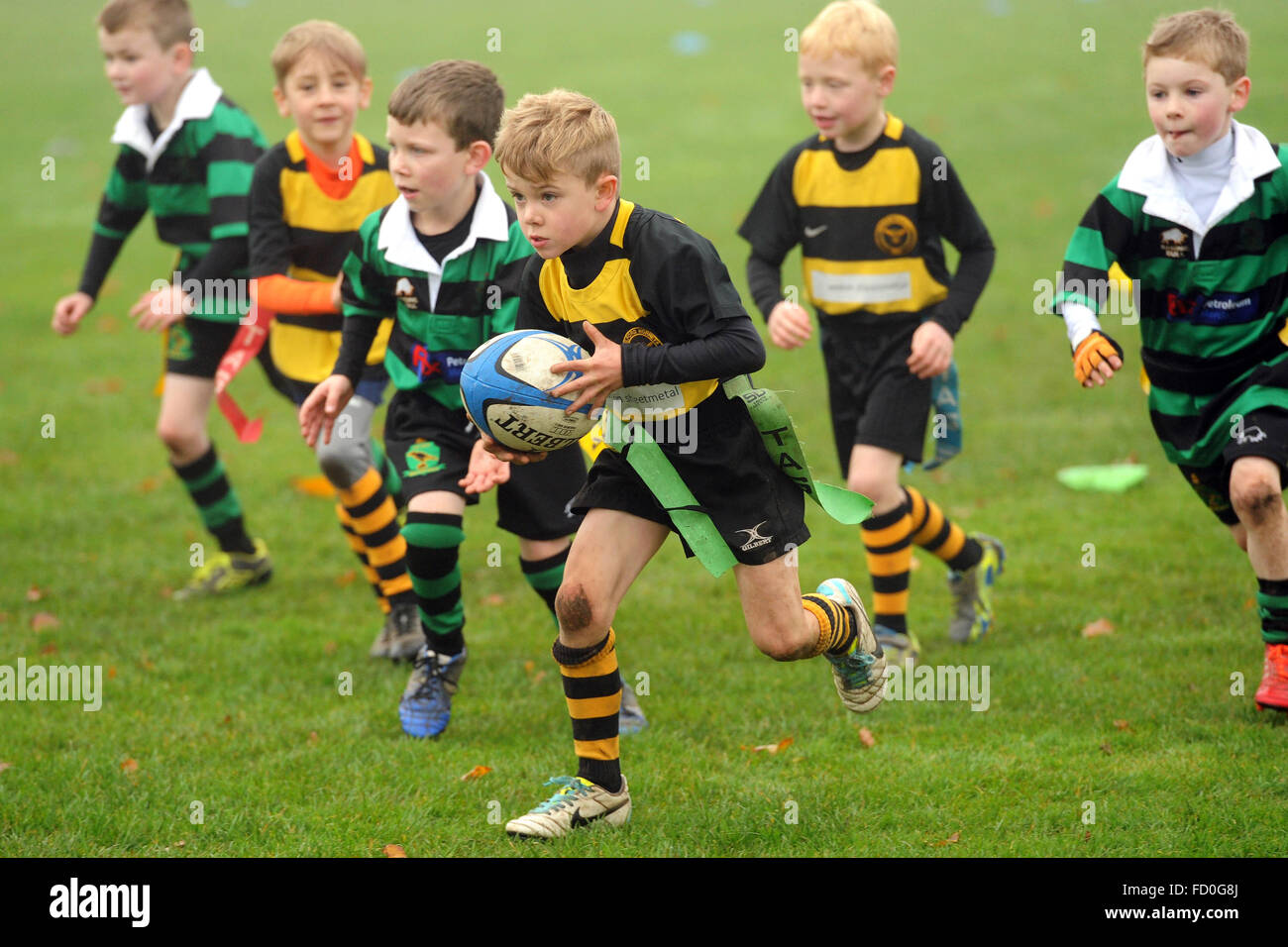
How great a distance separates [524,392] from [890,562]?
2392mm

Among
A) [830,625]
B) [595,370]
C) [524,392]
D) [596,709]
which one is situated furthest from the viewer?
[830,625]

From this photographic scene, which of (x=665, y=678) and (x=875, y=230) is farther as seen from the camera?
(x=665, y=678)

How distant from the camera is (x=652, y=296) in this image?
3959 millimetres

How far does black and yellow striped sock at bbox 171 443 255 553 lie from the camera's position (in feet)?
22.7

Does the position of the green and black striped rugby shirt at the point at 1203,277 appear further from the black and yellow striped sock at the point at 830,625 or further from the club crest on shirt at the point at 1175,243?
the black and yellow striped sock at the point at 830,625

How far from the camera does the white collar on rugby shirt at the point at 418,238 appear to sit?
16.3ft

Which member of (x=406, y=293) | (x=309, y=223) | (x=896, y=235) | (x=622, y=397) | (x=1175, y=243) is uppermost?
(x=309, y=223)

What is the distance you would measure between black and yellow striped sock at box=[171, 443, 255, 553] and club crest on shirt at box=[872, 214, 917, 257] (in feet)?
→ 11.4

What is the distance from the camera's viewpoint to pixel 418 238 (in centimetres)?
501

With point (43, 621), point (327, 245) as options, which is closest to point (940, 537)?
point (327, 245)

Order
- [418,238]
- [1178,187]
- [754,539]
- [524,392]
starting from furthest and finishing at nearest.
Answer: [418,238]
[1178,187]
[754,539]
[524,392]

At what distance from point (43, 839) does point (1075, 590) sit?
14.8ft

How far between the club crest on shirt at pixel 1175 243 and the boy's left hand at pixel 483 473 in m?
2.42

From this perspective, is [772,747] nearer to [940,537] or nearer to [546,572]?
[546,572]
